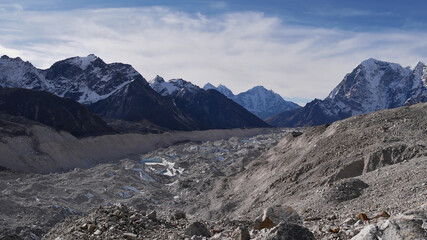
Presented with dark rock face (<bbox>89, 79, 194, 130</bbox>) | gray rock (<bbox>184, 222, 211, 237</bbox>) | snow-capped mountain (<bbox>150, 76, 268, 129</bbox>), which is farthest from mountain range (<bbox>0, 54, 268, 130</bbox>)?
gray rock (<bbox>184, 222, 211, 237</bbox>)

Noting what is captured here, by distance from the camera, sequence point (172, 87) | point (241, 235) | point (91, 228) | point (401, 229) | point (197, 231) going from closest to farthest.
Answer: point (401, 229)
point (241, 235)
point (197, 231)
point (91, 228)
point (172, 87)

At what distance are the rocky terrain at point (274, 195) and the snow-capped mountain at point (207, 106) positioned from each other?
10039 centimetres

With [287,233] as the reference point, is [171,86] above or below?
above

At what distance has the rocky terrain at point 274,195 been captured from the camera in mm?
9016

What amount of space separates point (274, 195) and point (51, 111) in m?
61.4

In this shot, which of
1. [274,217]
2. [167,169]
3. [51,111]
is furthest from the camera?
[51,111]

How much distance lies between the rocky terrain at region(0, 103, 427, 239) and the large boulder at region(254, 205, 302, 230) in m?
0.03

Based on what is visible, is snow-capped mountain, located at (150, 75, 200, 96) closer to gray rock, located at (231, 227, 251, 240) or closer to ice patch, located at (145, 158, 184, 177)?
ice patch, located at (145, 158, 184, 177)

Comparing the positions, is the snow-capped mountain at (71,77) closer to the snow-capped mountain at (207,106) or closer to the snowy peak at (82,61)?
the snowy peak at (82,61)

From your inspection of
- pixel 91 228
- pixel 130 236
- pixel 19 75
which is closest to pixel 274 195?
pixel 91 228

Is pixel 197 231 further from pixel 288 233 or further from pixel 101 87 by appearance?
pixel 101 87

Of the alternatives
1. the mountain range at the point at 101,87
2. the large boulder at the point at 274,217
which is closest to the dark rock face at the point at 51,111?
the mountain range at the point at 101,87

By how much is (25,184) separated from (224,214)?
1689 cm

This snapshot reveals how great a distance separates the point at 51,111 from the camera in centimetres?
7469
